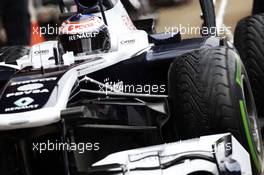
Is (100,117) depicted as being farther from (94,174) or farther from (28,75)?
(28,75)

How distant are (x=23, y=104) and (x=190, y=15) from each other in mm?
7317

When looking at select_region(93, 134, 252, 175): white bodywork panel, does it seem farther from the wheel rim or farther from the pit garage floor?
the pit garage floor

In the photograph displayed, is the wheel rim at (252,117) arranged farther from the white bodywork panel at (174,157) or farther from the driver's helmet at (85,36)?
the driver's helmet at (85,36)

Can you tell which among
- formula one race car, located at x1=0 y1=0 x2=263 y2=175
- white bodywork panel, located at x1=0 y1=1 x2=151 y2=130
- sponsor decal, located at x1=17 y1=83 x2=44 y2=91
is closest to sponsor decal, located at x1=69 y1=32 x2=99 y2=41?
formula one race car, located at x1=0 y1=0 x2=263 y2=175

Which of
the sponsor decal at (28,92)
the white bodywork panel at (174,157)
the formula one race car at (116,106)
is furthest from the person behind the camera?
the sponsor decal at (28,92)

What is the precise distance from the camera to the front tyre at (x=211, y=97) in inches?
158

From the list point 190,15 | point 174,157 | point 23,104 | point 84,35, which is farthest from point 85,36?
point 190,15

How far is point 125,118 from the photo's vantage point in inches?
163

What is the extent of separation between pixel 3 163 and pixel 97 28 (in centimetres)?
120

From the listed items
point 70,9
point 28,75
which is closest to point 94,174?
point 28,75

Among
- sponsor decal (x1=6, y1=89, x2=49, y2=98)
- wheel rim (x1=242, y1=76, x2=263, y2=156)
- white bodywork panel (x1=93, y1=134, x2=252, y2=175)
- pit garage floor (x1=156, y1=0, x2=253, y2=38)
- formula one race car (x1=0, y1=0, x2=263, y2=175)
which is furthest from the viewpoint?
pit garage floor (x1=156, y1=0, x2=253, y2=38)

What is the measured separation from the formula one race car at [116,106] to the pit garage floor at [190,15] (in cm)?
467

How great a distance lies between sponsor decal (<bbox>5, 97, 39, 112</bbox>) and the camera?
383 centimetres

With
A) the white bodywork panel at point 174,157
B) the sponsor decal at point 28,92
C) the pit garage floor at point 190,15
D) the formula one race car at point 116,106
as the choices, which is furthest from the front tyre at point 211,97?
the pit garage floor at point 190,15
